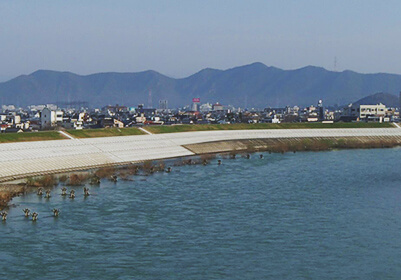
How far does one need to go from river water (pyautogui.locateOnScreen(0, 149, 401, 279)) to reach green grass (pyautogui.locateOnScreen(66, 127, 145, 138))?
2886 cm

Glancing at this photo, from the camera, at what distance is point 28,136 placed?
81.1 meters

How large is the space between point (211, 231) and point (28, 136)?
48241mm

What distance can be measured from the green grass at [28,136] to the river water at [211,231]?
22054 mm

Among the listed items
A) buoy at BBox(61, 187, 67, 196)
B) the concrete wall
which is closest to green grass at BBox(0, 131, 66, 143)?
the concrete wall

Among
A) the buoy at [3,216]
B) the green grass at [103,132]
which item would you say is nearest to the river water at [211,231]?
the buoy at [3,216]

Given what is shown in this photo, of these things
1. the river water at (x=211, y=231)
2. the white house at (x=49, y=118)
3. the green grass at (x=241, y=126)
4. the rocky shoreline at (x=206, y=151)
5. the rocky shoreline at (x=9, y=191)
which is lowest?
the river water at (x=211, y=231)

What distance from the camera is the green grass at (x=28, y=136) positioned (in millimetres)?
76688

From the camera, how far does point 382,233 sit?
38688mm

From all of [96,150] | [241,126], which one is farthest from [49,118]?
[96,150]

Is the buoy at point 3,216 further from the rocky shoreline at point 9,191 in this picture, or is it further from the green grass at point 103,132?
the green grass at point 103,132

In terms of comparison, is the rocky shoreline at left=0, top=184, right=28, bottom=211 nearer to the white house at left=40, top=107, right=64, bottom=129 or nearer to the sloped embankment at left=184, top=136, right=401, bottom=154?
the sloped embankment at left=184, top=136, right=401, bottom=154

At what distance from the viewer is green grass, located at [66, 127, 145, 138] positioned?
89.9 m

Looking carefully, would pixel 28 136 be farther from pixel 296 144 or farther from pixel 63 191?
pixel 296 144

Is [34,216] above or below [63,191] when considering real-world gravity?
below
